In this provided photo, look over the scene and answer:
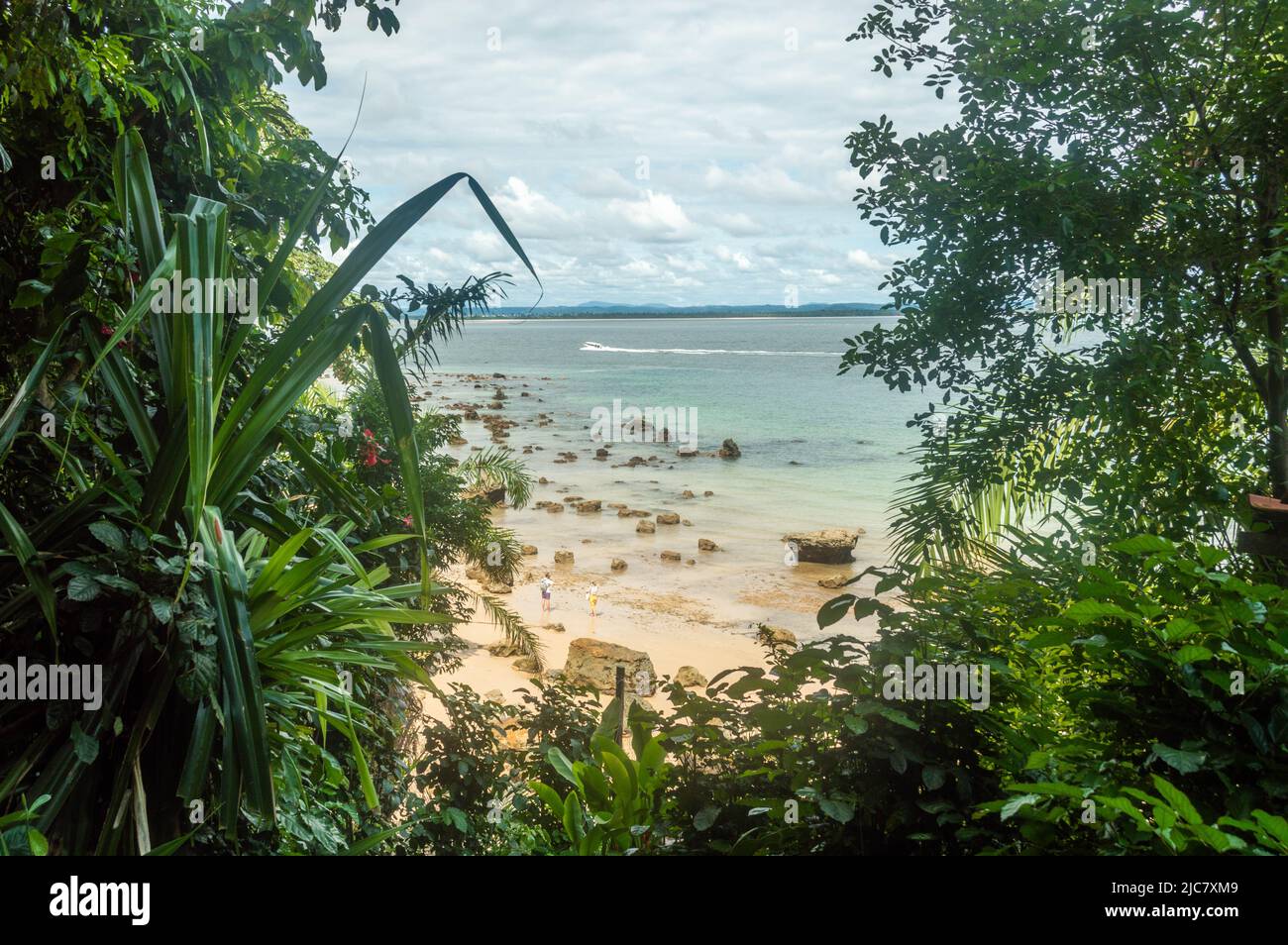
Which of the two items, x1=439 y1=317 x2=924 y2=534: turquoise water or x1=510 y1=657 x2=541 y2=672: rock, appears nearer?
x1=510 y1=657 x2=541 y2=672: rock

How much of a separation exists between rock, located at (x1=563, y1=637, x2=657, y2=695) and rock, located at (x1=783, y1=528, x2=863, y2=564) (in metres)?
2.93

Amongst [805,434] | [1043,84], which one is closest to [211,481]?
[1043,84]

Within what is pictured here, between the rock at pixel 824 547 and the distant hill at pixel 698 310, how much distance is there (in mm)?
3451

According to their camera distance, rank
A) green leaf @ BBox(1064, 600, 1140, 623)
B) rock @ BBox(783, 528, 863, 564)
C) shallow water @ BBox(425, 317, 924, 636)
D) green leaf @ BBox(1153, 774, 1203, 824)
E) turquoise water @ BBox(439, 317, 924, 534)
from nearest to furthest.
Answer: green leaf @ BBox(1153, 774, 1203, 824)
green leaf @ BBox(1064, 600, 1140, 623)
shallow water @ BBox(425, 317, 924, 636)
rock @ BBox(783, 528, 863, 564)
turquoise water @ BBox(439, 317, 924, 534)

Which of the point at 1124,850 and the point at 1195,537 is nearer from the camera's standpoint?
the point at 1124,850

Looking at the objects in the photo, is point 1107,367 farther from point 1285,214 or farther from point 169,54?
point 169,54

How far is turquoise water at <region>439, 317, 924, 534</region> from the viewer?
1015 centimetres

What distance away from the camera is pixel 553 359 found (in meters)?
20.5

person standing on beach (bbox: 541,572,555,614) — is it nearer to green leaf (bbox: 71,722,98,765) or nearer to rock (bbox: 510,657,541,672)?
rock (bbox: 510,657,541,672)

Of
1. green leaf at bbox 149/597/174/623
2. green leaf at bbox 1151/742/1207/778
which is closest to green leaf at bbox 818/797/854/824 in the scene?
green leaf at bbox 1151/742/1207/778

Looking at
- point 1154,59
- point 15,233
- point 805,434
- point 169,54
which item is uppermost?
point 1154,59

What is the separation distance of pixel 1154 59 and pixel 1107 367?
2.29 feet
